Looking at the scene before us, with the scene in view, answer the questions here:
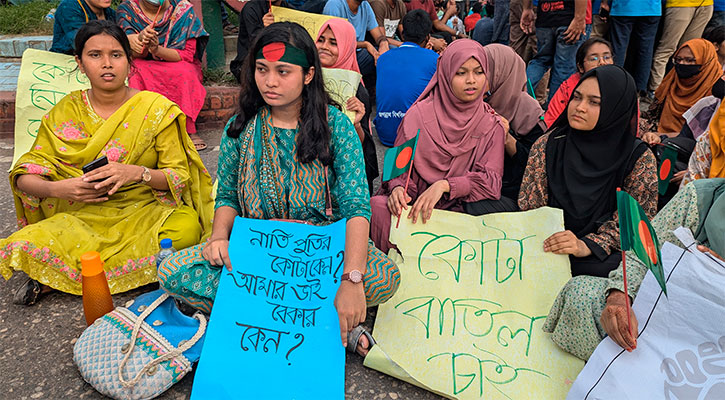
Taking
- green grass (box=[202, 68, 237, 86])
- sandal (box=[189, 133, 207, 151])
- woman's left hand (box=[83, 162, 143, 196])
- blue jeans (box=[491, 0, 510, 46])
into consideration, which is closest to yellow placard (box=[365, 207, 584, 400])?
woman's left hand (box=[83, 162, 143, 196])

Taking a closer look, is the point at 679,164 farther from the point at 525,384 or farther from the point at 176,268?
the point at 176,268

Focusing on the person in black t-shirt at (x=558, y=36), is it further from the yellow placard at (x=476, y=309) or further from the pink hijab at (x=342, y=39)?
the yellow placard at (x=476, y=309)

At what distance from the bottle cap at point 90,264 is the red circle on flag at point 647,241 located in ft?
6.46

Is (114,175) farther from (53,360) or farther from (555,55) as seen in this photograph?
(555,55)

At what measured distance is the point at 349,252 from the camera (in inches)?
80.7

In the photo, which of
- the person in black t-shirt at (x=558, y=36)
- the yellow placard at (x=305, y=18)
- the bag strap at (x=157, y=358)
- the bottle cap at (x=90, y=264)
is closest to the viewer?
the bag strap at (x=157, y=358)

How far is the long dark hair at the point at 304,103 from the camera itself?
2168 millimetres

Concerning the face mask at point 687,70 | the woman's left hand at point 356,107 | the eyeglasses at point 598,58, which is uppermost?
the eyeglasses at point 598,58

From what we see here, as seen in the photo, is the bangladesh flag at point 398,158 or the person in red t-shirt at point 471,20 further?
the person in red t-shirt at point 471,20

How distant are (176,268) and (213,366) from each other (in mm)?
422

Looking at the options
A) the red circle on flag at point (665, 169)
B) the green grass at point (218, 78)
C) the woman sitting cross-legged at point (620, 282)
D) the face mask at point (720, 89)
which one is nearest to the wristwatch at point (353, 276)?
the woman sitting cross-legged at point (620, 282)

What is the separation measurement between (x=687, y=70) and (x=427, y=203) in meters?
3.02

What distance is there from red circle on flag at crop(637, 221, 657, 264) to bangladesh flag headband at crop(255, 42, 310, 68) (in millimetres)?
1400

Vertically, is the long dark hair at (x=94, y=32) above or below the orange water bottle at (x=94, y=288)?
above
